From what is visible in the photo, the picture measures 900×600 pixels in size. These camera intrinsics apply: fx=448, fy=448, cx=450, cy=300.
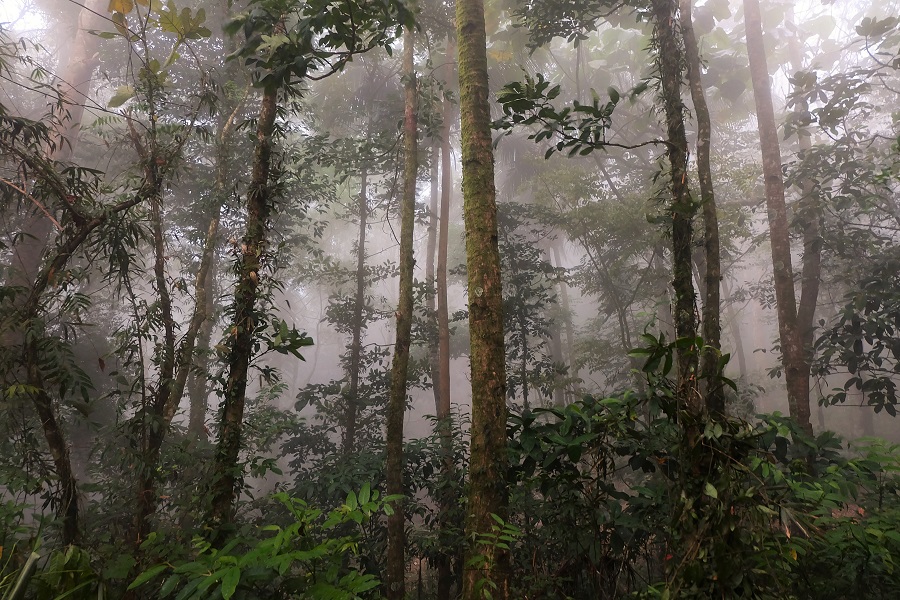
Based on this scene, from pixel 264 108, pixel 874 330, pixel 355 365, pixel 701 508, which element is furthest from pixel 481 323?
pixel 355 365

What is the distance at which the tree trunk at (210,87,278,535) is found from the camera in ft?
10.4

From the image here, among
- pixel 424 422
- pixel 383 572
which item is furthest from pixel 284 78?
pixel 424 422

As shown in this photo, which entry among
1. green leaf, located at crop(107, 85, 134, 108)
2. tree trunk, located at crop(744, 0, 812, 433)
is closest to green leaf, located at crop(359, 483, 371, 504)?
green leaf, located at crop(107, 85, 134, 108)

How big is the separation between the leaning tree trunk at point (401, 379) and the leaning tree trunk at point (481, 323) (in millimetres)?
1815

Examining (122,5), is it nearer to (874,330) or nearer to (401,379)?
(401,379)

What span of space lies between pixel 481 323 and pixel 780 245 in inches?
277

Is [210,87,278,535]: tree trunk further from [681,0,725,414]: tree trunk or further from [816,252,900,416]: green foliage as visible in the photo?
[816,252,900,416]: green foliage

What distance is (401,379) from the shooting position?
556 centimetres

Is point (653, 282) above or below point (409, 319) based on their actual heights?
above

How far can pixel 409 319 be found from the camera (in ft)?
19.5

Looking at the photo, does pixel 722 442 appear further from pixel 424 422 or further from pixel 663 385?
pixel 424 422

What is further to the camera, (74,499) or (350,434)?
(350,434)

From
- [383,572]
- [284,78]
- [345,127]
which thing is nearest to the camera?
[284,78]

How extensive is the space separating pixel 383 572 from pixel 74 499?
385 centimetres
